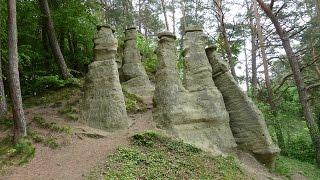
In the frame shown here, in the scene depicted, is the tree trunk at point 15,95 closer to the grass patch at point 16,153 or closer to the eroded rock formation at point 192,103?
the grass patch at point 16,153

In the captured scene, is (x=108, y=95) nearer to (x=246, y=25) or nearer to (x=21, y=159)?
(x=21, y=159)

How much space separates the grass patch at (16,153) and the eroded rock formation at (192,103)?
452 centimetres

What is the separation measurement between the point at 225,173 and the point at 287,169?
421 cm

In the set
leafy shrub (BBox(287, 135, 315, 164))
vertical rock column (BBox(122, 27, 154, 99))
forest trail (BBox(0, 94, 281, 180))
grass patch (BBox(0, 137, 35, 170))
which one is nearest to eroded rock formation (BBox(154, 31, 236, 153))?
forest trail (BBox(0, 94, 281, 180))

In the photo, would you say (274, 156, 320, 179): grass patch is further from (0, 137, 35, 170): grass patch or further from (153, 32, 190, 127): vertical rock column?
(0, 137, 35, 170): grass patch

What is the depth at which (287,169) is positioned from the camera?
14891 millimetres

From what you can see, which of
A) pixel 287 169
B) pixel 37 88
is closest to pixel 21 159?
pixel 37 88

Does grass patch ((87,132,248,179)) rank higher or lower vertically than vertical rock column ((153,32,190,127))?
lower

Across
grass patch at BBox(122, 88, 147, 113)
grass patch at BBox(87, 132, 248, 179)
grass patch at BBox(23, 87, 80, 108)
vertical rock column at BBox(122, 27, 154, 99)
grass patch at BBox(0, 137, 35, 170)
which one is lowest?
grass patch at BBox(87, 132, 248, 179)

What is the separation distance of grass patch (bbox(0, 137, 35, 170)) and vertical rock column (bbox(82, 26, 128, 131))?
8.54 feet

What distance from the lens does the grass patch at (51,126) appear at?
12539 mm

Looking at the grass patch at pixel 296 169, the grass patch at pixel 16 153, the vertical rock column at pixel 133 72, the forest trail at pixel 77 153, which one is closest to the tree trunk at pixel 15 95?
the grass patch at pixel 16 153

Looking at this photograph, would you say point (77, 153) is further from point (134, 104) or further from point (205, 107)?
point (205, 107)

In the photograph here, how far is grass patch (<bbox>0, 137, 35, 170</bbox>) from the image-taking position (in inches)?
420
